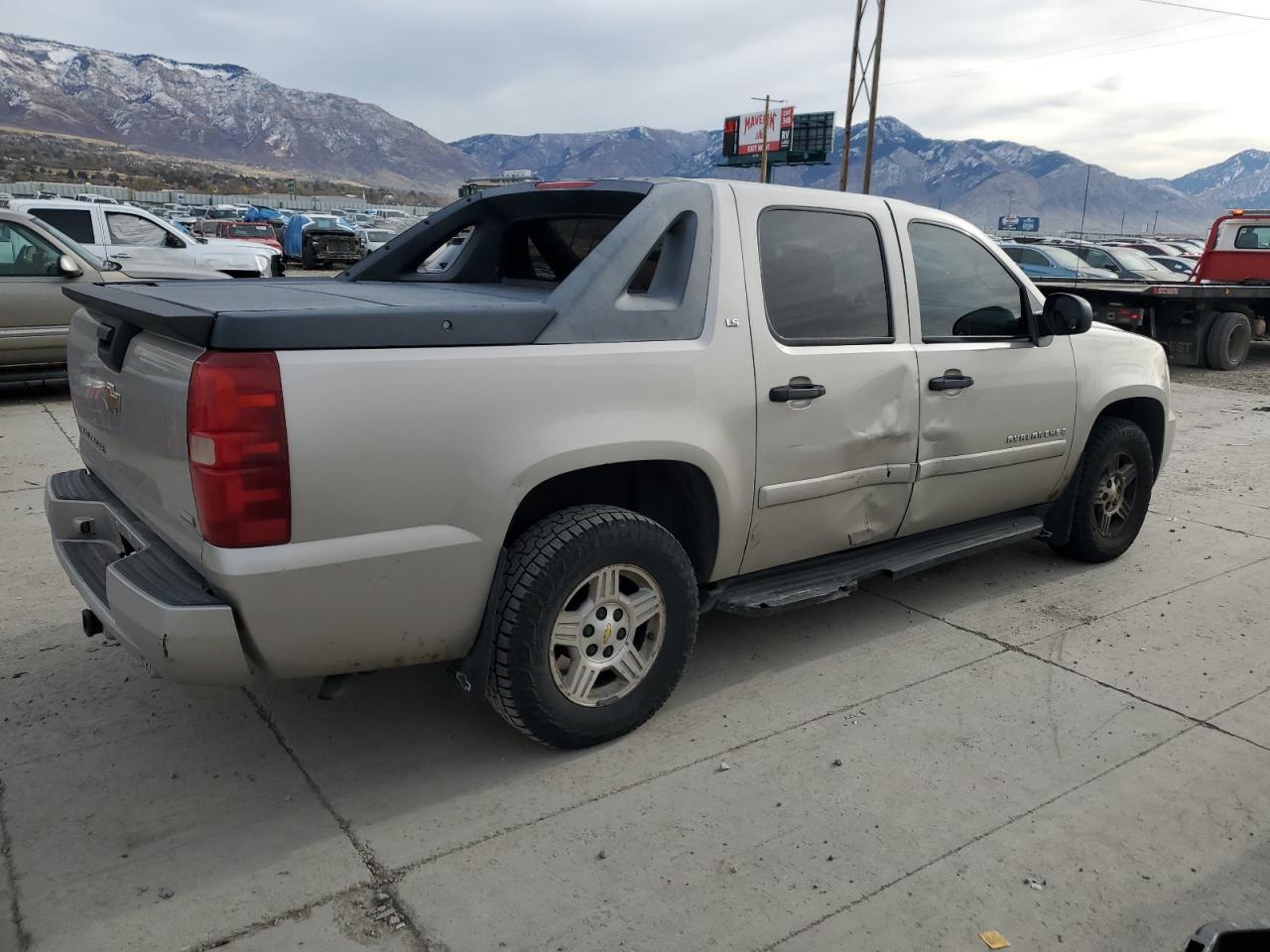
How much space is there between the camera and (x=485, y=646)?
9.68ft

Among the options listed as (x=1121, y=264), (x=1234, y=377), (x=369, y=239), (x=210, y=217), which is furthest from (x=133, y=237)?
(x=210, y=217)

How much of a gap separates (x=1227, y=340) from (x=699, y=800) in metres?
13.5

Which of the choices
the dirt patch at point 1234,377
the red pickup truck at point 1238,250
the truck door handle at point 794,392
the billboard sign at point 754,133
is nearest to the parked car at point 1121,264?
the red pickup truck at point 1238,250

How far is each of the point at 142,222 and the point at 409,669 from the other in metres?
11.3

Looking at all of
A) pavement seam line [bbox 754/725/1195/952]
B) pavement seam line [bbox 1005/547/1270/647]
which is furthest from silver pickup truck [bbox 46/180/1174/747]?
pavement seam line [bbox 754/725/1195/952]

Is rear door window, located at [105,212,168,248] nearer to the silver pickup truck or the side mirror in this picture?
the silver pickup truck

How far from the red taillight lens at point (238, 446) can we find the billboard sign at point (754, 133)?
244 feet

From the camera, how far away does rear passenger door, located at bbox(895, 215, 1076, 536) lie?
4.07 meters

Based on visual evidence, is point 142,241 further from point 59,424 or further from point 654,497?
point 654,497

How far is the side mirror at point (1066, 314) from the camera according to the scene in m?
4.37

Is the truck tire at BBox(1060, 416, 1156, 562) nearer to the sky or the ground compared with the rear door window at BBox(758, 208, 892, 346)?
nearer to the ground

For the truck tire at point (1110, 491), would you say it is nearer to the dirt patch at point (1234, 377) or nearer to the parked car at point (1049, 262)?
the dirt patch at point (1234, 377)

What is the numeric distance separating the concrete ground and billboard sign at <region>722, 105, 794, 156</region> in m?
73.1

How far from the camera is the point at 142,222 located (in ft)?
42.3
